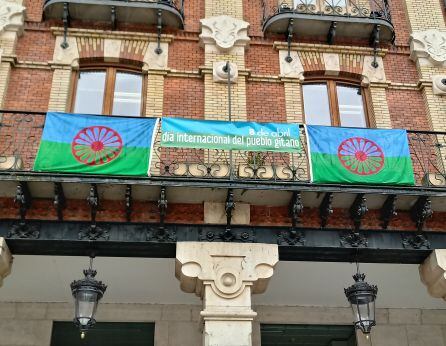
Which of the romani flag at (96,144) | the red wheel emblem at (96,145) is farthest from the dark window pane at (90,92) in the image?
the red wheel emblem at (96,145)

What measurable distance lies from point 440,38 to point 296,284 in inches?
253

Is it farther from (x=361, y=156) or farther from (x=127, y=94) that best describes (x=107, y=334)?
(x=361, y=156)

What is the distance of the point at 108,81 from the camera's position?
1169 cm

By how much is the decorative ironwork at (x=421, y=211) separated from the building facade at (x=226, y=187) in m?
0.05

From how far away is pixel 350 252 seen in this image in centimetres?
937

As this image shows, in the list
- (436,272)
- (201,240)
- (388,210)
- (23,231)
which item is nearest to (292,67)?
(388,210)

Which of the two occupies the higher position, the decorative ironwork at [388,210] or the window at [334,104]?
the window at [334,104]

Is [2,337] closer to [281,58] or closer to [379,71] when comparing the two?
[281,58]

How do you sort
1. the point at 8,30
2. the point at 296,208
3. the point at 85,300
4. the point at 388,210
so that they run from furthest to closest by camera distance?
the point at 8,30
the point at 388,210
the point at 296,208
the point at 85,300

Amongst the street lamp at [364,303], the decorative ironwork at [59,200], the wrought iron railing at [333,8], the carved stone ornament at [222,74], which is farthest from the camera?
the wrought iron railing at [333,8]

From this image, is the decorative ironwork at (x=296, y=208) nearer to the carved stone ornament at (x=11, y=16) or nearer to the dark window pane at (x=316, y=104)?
the dark window pane at (x=316, y=104)

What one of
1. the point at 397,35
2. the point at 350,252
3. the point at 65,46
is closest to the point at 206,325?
the point at 350,252

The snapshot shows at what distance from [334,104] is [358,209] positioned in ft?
11.3

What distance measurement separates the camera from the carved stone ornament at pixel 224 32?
11.9 meters
